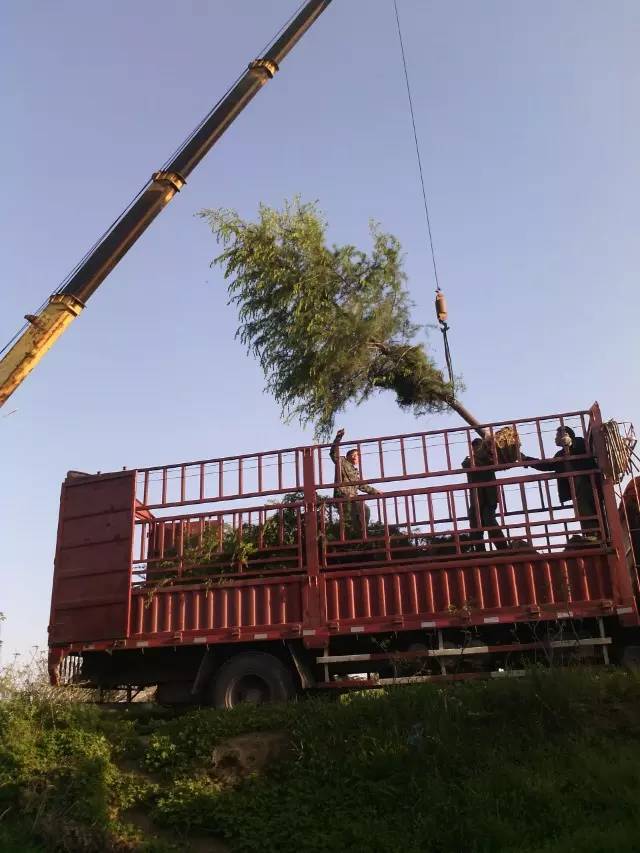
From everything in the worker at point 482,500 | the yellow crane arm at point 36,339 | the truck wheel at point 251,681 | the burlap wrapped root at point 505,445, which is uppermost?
the yellow crane arm at point 36,339

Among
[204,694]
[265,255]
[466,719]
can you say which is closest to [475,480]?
[466,719]

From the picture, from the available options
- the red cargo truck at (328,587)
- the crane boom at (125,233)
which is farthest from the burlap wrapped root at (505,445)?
the crane boom at (125,233)

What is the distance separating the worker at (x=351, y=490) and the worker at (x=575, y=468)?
1997mm

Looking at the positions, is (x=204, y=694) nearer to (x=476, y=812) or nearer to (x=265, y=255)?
(x=476, y=812)

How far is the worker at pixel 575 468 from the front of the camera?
29.8 feet

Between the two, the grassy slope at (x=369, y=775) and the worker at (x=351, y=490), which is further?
the worker at (x=351, y=490)

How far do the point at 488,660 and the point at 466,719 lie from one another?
177 centimetres

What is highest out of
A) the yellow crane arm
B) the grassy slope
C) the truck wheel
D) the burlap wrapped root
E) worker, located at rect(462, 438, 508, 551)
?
the yellow crane arm

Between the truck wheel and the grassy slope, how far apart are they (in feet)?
2.93

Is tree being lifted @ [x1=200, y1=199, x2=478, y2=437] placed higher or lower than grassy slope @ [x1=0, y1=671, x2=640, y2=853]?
higher

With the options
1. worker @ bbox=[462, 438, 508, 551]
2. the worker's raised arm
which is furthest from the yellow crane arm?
worker @ bbox=[462, 438, 508, 551]

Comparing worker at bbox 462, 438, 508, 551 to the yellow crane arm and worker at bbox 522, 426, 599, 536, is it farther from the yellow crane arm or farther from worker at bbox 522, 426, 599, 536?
the yellow crane arm

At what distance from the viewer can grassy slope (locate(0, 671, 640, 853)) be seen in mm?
6141

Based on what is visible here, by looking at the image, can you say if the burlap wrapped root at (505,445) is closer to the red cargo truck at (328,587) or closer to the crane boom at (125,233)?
the red cargo truck at (328,587)
